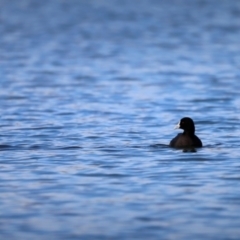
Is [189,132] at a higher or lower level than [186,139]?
higher

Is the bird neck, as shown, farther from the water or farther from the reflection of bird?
the water

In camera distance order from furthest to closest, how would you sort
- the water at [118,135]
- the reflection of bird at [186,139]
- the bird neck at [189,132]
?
the bird neck at [189,132] < the reflection of bird at [186,139] < the water at [118,135]

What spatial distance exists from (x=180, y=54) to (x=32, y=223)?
91.4 ft

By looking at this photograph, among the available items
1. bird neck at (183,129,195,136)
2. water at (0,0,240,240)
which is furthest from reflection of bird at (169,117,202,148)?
water at (0,0,240,240)

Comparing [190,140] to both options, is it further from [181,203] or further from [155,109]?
[155,109]

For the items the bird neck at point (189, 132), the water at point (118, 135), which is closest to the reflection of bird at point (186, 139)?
the bird neck at point (189, 132)

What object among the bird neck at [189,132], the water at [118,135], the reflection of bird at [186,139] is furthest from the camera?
the bird neck at [189,132]

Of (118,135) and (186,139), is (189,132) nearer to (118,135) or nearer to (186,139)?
(186,139)

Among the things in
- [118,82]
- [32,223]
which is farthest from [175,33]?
[32,223]

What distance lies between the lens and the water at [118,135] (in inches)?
501

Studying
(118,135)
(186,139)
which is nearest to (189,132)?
(186,139)

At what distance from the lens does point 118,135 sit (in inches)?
779

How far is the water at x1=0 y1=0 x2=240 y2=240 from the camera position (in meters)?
12.7

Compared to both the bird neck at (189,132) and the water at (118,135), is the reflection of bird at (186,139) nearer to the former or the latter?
the bird neck at (189,132)
